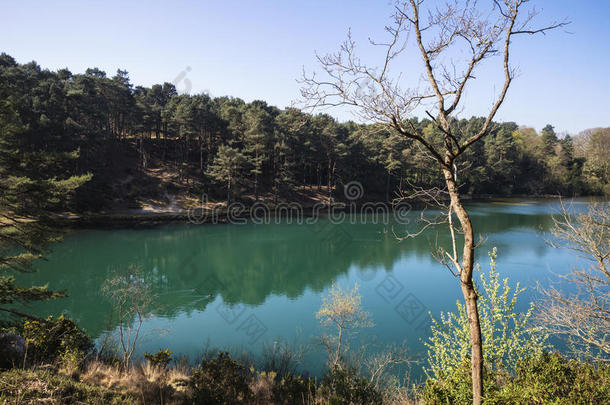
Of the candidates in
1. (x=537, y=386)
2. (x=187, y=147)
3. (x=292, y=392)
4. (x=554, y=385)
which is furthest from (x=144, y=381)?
(x=187, y=147)

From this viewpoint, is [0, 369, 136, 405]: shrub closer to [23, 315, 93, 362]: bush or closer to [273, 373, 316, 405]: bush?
[23, 315, 93, 362]: bush

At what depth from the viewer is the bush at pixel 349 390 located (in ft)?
27.0

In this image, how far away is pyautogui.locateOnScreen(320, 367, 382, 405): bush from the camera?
324 inches

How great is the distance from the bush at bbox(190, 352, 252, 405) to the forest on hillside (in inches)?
996

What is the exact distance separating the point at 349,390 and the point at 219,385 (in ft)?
11.1

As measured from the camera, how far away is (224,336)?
14.5 meters

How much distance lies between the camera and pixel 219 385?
8.55 metres

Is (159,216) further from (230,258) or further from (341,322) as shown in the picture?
(341,322)

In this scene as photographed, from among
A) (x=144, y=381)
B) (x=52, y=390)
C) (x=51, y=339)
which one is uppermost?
(x=52, y=390)

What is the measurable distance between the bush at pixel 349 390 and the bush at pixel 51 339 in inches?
283

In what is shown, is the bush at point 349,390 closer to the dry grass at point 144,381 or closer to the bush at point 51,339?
the dry grass at point 144,381

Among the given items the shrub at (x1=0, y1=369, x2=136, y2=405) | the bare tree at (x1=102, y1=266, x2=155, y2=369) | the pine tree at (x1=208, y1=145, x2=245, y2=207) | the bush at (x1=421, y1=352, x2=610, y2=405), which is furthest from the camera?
the pine tree at (x1=208, y1=145, x2=245, y2=207)

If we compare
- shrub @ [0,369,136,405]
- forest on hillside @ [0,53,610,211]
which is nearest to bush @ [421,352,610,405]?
shrub @ [0,369,136,405]

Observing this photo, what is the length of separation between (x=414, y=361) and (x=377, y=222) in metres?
32.0
